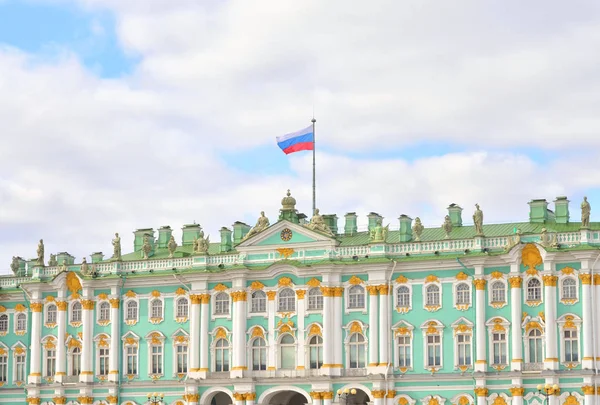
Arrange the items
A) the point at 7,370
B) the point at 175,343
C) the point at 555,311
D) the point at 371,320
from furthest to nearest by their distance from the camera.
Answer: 1. the point at 7,370
2. the point at 175,343
3. the point at 371,320
4. the point at 555,311

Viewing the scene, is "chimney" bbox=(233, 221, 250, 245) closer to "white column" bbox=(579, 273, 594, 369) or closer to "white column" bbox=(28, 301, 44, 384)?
"white column" bbox=(28, 301, 44, 384)

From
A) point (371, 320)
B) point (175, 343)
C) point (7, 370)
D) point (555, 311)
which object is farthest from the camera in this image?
point (7, 370)

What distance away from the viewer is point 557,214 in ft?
336

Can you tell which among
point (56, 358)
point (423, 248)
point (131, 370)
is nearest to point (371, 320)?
point (423, 248)

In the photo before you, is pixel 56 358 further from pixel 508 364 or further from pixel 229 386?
pixel 508 364

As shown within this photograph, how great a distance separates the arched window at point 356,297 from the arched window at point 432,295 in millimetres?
5131

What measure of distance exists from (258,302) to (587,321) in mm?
26035

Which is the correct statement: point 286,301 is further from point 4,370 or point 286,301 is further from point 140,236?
point 4,370

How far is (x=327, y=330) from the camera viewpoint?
102 meters

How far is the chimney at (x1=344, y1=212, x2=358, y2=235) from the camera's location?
360 ft

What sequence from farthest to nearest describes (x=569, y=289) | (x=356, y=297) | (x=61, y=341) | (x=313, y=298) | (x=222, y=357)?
→ (x=61, y=341) < (x=222, y=357) < (x=313, y=298) < (x=356, y=297) < (x=569, y=289)

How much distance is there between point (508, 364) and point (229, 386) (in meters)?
22.3

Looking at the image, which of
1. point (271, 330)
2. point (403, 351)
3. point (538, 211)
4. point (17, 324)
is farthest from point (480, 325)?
point (17, 324)

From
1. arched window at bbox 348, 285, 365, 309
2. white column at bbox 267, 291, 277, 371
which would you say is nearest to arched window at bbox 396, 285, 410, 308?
arched window at bbox 348, 285, 365, 309
